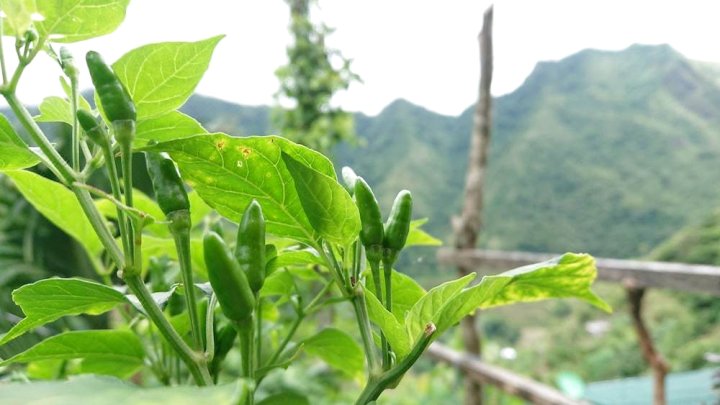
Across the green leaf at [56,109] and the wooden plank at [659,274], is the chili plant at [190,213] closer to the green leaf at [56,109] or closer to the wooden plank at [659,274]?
the green leaf at [56,109]

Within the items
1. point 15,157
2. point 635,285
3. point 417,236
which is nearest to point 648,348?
point 635,285

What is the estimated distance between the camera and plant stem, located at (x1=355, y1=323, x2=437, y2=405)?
243 mm

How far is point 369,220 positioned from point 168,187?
0.08 meters

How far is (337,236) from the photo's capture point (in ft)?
0.88

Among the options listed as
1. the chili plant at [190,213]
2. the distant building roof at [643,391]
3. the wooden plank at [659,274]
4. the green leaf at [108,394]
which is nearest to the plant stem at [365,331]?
the chili plant at [190,213]

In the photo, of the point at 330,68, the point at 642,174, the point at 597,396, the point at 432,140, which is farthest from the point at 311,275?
the point at 642,174

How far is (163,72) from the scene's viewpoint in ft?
0.89

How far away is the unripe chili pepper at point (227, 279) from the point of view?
0.21 m

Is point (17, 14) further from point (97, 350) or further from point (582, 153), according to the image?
point (582, 153)

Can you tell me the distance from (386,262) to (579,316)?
8.22 meters

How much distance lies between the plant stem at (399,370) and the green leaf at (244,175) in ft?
0.22

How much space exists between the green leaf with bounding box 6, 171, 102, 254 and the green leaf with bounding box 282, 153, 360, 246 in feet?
0.58

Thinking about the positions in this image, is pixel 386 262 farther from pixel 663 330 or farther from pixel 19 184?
pixel 663 330

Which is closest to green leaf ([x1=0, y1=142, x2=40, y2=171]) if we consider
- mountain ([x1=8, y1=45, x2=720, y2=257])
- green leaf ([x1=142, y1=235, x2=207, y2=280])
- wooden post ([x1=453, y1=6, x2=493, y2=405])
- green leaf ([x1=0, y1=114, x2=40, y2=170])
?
green leaf ([x1=0, y1=114, x2=40, y2=170])
